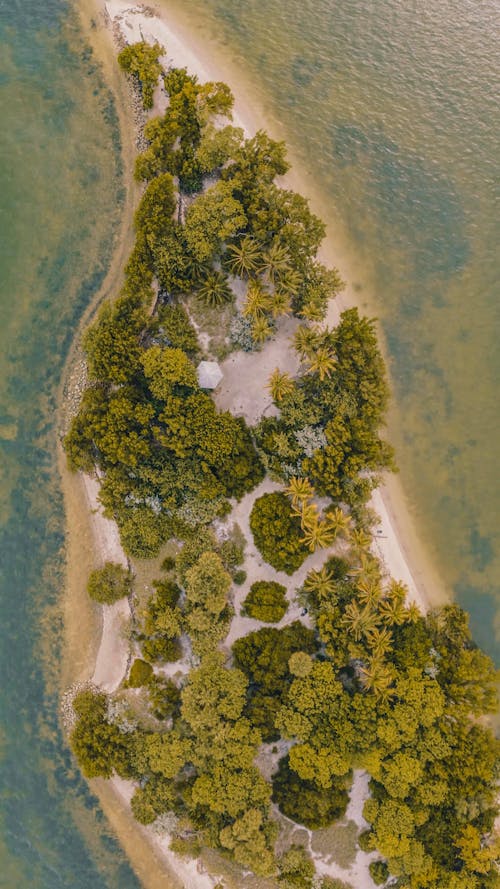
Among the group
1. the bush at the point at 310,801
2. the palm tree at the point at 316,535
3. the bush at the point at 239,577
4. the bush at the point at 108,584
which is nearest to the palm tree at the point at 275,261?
the palm tree at the point at 316,535

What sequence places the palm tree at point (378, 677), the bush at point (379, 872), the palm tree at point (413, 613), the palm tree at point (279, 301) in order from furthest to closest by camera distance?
the palm tree at point (279, 301), the bush at point (379, 872), the palm tree at point (413, 613), the palm tree at point (378, 677)

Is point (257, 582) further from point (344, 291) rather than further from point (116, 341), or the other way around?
point (344, 291)

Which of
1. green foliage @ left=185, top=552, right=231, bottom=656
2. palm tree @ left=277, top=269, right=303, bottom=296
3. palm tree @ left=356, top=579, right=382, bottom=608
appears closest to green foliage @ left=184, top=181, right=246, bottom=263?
palm tree @ left=277, top=269, right=303, bottom=296

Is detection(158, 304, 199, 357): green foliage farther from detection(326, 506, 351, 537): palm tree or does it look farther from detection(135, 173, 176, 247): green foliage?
detection(326, 506, 351, 537): palm tree

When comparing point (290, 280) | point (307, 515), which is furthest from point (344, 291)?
point (307, 515)

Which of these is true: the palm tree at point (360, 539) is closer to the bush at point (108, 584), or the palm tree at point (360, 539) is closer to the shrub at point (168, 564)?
the shrub at point (168, 564)

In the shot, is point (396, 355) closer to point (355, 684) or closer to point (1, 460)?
point (355, 684)
